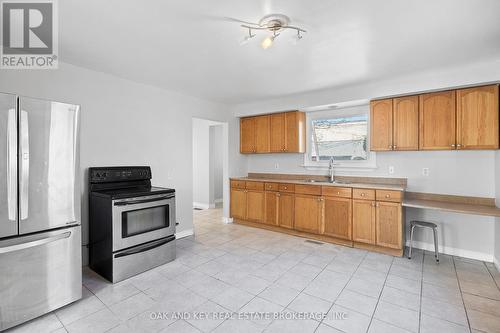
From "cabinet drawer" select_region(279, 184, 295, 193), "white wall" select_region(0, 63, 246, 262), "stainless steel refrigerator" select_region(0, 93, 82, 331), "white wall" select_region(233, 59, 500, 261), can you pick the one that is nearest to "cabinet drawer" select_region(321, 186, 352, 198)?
"cabinet drawer" select_region(279, 184, 295, 193)

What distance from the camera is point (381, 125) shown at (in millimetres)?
3723

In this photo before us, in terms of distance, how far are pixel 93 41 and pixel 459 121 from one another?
4207 millimetres

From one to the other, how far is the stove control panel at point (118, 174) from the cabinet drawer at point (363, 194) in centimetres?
302

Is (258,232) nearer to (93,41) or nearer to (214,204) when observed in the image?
(214,204)

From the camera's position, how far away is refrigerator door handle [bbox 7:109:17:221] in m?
1.93

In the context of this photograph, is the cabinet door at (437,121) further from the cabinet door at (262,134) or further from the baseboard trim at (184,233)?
the baseboard trim at (184,233)

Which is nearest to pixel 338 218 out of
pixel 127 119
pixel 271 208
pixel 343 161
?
pixel 343 161

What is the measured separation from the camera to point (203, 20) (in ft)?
6.78

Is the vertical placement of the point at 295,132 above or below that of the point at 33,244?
above

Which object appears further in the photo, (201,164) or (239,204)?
A: (201,164)

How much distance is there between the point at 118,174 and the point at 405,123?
3.96m

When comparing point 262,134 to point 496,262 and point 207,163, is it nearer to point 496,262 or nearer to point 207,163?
point 207,163

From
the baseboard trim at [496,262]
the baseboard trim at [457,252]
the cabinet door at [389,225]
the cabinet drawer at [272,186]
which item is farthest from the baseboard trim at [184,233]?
the baseboard trim at [496,262]

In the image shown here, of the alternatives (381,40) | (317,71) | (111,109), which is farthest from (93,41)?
(381,40)
